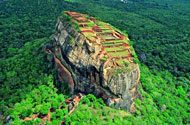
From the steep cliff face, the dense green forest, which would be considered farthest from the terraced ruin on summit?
the dense green forest

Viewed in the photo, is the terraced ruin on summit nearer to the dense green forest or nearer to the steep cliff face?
the steep cliff face

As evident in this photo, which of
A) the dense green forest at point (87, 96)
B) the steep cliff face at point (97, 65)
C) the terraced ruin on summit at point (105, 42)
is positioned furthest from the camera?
the terraced ruin on summit at point (105, 42)

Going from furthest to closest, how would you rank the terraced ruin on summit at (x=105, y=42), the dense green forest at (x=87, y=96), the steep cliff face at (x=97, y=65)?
the terraced ruin on summit at (x=105, y=42)
the dense green forest at (x=87, y=96)
the steep cliff face at (x=97, y=65)

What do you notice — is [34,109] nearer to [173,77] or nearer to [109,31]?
[109,31]

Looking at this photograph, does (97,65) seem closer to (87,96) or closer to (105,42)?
(87,96)

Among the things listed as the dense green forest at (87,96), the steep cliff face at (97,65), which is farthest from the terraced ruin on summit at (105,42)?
the dense green forest at (87,96)

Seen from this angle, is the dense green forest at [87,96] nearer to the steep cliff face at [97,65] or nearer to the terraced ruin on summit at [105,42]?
the steep cliff face at [97,65]
